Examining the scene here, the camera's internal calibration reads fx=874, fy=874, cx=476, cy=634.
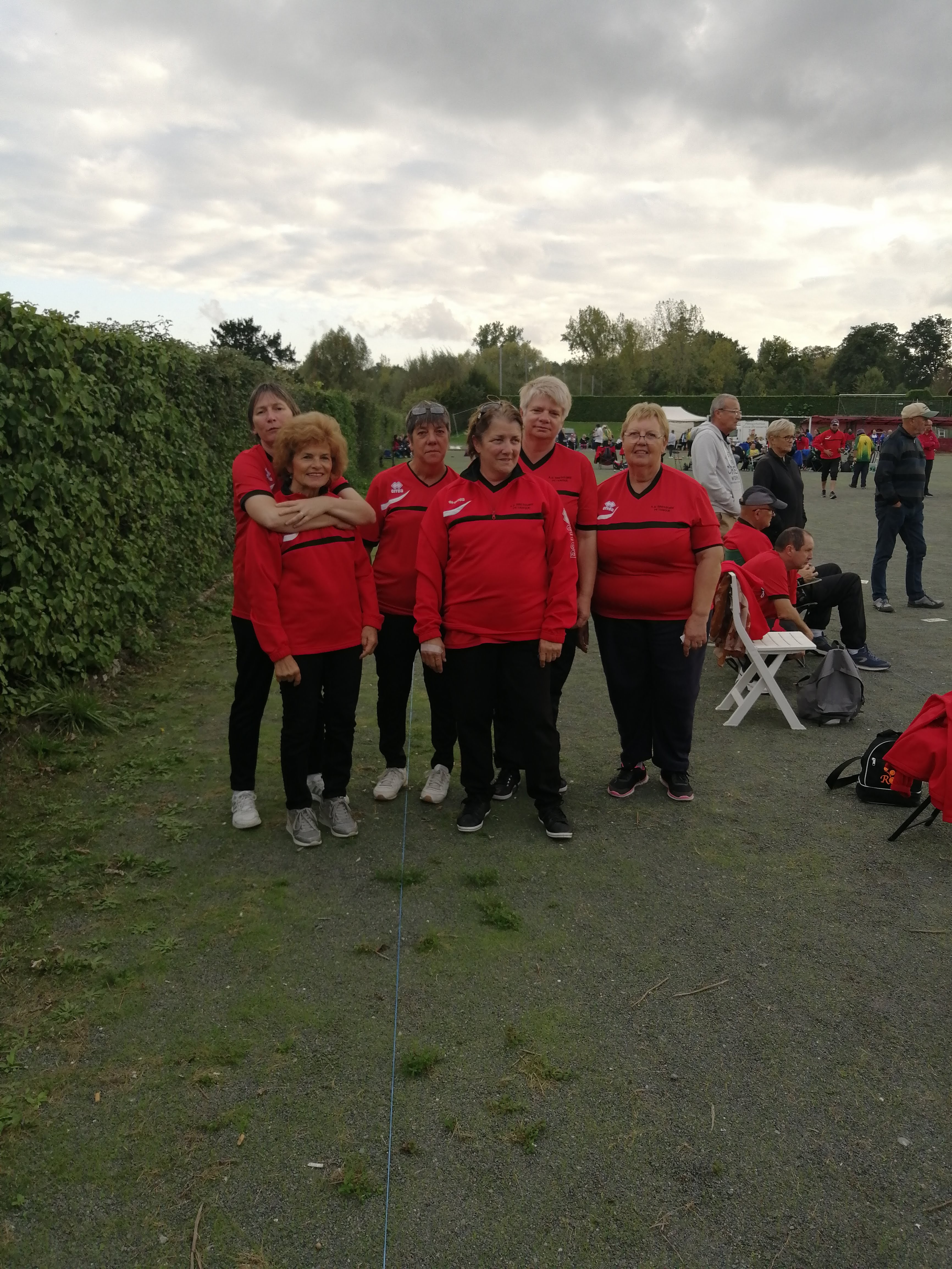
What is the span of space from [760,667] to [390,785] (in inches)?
104

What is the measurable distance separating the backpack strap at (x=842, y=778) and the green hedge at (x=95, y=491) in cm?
432

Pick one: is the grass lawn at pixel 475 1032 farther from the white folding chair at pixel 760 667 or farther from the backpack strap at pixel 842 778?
the white folding chair at pixel 760 667

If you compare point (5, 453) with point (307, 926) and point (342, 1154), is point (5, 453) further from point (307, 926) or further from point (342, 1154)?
point (342, 1154)

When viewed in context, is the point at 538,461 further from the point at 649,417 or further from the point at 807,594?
the point at 807,594

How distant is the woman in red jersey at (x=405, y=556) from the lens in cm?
405

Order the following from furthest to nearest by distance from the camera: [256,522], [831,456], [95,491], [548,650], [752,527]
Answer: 1. [831,456]
2. [752,527]
3. [95,491]
4. [548,650]
5. [256,522]

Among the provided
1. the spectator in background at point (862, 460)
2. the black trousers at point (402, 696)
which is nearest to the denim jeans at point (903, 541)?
the black trousers at point (402, 696)

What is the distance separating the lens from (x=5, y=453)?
455 centimetres

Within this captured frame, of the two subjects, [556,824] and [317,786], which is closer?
[556,824]

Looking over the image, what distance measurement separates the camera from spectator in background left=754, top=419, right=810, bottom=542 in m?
6.98

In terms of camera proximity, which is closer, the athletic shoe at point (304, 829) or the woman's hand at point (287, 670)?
the woman's hand at point (287, 670)

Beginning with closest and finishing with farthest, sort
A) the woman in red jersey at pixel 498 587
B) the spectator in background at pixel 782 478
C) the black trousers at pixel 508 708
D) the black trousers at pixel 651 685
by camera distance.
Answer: the woman in red jersey at pixel 498 587 → the black trousers at pixel 508 708 → the black trousers at pixel 651 685 → the spectator in background at pixel 782 478

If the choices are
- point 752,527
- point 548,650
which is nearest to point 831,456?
point 752,527

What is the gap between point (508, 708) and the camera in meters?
4.04
